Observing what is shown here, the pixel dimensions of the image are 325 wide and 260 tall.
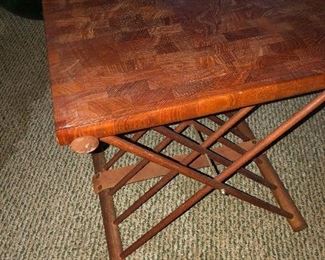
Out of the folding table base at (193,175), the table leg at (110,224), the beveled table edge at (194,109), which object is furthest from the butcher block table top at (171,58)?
the table leg at (110,224)

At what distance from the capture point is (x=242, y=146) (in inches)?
48.8

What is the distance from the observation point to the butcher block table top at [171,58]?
67 cm

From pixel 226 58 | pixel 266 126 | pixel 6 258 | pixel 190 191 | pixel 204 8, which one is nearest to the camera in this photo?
pixel 226 58

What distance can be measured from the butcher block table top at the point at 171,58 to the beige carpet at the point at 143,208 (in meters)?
0.57

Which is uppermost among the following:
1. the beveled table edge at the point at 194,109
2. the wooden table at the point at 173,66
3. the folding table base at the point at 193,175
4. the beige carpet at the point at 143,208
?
the wooden table at the point at 173,66

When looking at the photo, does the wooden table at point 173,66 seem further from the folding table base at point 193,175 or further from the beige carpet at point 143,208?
the beige carpet at point 143,208

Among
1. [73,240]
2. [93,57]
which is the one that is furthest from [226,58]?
[73,240]

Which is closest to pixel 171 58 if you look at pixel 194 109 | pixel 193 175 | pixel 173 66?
pixel 173 66

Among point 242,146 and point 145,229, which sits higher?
point 242,146

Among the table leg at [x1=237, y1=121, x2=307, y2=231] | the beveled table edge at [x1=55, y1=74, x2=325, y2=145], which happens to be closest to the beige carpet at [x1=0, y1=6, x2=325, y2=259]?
the table leg at [x1=237, y1=121, x2=307, y2=231]

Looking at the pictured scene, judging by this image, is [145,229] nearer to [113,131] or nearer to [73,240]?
[73,240]

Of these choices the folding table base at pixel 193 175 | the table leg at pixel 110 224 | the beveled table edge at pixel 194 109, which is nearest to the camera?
the beveled table edge at pixel 194 109

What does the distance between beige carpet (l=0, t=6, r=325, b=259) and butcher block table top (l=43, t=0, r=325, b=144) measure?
22.3 inches

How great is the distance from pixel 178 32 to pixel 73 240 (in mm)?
716
